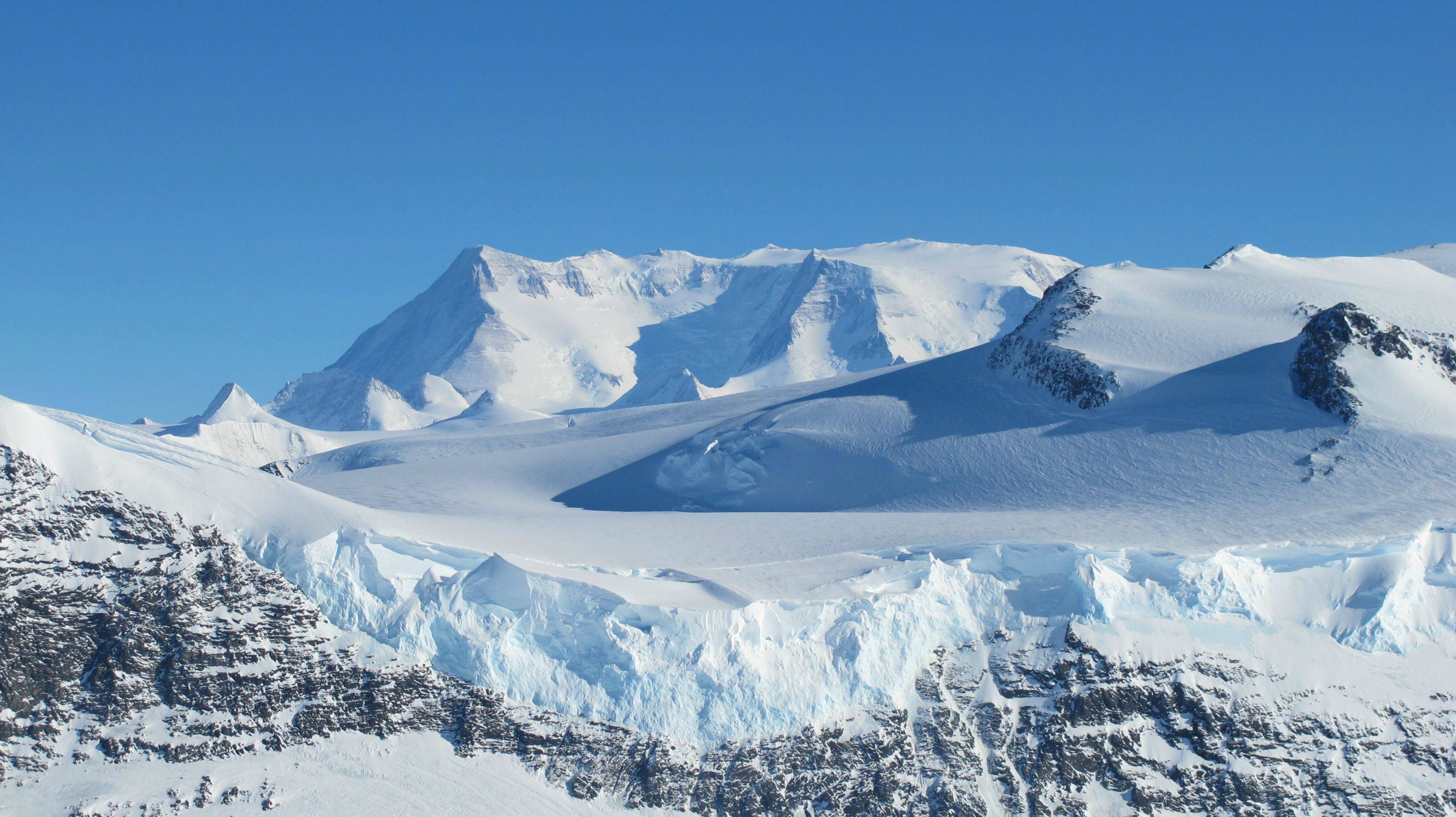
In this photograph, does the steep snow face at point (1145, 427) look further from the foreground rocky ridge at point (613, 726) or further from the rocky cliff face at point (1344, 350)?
the foreground rocky ridge at point (613, 726)

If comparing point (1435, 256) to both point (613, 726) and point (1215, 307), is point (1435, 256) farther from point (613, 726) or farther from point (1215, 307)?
point (613, 726)

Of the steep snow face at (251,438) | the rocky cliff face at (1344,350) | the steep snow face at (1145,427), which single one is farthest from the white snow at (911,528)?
the steep snow face at (251,438)

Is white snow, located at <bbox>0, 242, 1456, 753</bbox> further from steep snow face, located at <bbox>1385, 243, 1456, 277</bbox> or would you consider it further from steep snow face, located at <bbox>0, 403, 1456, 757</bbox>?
steep snow face, located at <bbox>1385, 243, 1456, 277</bbox>

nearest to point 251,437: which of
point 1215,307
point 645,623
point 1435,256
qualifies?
point 1215,307

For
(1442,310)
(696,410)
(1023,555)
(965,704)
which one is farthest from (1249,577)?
(696,410)

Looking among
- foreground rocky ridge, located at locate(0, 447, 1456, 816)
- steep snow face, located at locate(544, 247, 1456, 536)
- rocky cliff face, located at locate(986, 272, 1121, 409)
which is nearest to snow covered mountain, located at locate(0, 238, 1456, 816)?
foreground rocky ridge, located at locate(0, 447, 1456, 816)

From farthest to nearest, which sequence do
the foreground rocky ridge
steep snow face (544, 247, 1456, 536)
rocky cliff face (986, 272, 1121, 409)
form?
rocky cliff face (986, 272, 1121, 409) < steep snow face (544, 247, 1456, 536) < the foreground rocky ridge

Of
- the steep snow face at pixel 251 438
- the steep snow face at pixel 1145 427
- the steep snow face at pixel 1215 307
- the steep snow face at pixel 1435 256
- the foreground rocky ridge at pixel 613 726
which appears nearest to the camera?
the foreground rocky ridge at pixel 613 726

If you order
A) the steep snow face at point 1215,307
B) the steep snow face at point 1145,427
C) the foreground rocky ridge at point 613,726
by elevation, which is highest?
the steep snow face at point 1215,307
